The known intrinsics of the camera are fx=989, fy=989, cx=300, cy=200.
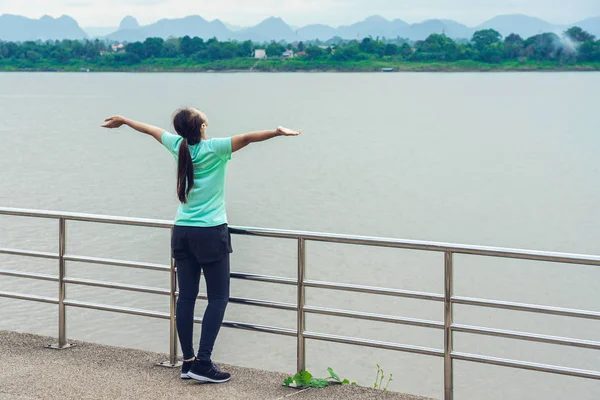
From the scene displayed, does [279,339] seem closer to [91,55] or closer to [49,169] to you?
[49,169]

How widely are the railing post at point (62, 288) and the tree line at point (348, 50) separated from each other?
5557 inches

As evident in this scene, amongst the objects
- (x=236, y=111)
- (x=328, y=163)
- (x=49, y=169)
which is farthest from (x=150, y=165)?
(x=236, y=111)

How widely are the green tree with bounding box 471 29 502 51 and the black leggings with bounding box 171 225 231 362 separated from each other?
143 meters

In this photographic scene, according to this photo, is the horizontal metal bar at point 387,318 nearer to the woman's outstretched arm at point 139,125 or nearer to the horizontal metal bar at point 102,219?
the horizontal metal bar at point 102,219

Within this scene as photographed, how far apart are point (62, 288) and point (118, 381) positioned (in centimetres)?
113

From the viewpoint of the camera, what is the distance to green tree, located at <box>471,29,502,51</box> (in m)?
146

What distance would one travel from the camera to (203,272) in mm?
6227

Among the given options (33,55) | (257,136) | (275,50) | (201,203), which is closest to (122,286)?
(201,203)

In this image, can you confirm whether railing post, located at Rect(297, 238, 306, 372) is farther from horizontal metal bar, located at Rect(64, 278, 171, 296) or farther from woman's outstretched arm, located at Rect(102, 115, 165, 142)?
woman's outstretched arm, located at Rect(102, 115, 165, 142)

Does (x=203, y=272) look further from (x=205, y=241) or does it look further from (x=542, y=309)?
(x=542, y=309)

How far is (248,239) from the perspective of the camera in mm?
23625

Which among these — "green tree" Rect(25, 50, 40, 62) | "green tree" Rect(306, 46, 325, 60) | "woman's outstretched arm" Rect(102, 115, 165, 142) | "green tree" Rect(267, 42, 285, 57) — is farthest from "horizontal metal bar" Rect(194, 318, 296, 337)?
"green tree" Rect(25, 50, 40, 62)

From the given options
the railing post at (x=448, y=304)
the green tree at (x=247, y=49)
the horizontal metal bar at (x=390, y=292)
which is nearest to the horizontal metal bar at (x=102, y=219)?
the horizontal metal bar at (x=390, y=292)

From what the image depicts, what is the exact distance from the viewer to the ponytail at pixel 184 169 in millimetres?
6070
